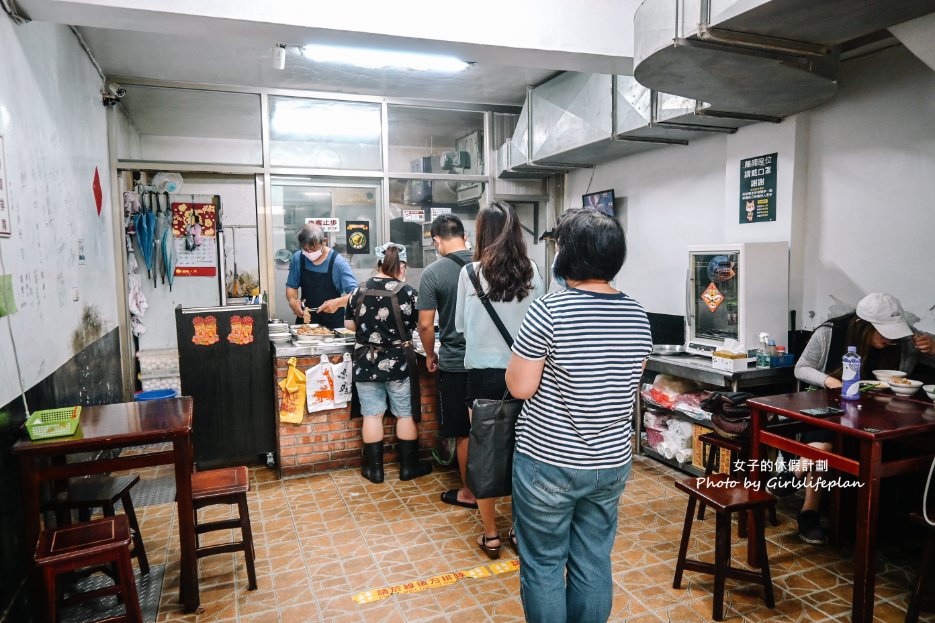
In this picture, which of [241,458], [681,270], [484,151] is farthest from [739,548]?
[484,151]

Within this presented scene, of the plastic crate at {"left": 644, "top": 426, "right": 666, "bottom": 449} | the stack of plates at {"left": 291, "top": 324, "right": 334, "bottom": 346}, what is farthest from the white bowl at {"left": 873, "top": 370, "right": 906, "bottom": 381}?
the stack of plates at {"left": 291, "top": 324, "right": 334, "bottom": 346}

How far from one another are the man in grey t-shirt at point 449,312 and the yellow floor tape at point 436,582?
461mm

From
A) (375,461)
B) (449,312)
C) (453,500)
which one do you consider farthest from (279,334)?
(453,500)

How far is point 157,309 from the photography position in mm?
5809

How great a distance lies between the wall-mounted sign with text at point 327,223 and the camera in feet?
20.0

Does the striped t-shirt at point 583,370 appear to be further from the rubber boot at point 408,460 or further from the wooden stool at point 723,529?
the rubber boot at point 408,460

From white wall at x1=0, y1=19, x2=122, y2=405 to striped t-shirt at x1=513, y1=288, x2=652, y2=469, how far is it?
209cm

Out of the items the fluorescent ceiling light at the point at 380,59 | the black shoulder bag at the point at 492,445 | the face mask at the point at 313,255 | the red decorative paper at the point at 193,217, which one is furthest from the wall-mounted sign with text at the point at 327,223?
the black shoulder bag at the point at 492,445

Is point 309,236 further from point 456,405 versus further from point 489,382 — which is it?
point 489,382

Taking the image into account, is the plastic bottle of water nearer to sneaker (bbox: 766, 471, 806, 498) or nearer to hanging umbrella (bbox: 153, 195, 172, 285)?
sneaker (bbox: 766, 471, 806, 498)

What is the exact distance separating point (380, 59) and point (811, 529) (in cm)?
441

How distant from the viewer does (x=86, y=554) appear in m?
2.07

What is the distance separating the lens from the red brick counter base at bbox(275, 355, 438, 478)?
418 cm

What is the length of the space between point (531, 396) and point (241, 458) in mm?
3266
